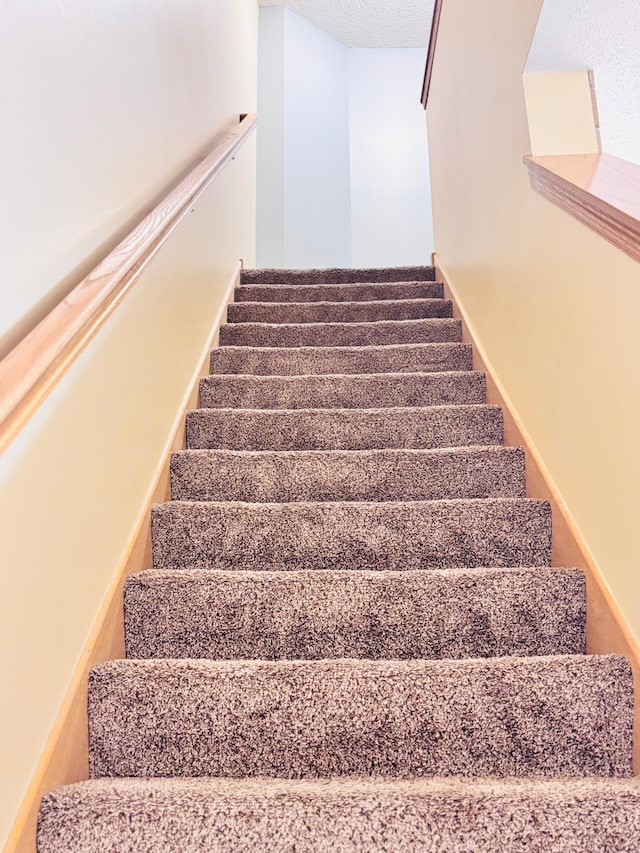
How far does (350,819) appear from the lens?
901 millimetres

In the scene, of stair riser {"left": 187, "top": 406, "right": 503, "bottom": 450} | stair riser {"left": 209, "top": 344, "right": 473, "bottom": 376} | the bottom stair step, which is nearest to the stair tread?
stair riser {"left": 209, "top": 344, "right": 473, "bottom": 376}

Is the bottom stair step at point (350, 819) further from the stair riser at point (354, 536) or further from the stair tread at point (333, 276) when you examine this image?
the stair tread at point (333, 276)

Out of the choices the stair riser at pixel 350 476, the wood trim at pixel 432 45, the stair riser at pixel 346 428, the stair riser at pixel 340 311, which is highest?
the wood trim at pixel 432 45

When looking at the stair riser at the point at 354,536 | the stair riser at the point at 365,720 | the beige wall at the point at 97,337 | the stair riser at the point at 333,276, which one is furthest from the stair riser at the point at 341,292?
the stair riser at the point at 365,720

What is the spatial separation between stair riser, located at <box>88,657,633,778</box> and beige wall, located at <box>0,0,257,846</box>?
0.54ft

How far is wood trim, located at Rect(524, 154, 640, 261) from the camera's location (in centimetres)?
113

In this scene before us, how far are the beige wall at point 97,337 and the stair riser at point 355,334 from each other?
681mm

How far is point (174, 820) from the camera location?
0.91 metres

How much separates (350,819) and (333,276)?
2726 millimetres

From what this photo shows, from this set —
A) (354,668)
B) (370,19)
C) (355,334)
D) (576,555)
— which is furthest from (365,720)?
(370,19)

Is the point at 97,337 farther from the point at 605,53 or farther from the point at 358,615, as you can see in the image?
the point at 605,53

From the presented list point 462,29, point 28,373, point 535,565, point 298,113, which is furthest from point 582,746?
point 298,113

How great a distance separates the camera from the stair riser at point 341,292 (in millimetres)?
3082

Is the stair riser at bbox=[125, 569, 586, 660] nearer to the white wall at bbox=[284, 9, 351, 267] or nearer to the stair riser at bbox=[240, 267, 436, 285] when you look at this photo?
the stair riser at bbox=[240, 267, 436, 285]
